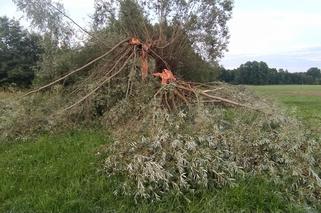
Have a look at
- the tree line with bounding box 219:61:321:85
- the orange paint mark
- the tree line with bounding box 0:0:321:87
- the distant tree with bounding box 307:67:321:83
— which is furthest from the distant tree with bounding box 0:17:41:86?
the distant tree with bounding box 307:67:321:83

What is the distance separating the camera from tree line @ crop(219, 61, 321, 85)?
40406mm

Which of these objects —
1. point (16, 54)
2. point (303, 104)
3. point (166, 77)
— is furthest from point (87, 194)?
point (16, 54)

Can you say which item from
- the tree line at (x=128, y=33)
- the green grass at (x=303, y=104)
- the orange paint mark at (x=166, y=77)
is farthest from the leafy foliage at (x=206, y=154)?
the tree line at (x=128, y=33)

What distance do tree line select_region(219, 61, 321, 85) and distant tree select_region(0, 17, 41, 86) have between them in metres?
13.1

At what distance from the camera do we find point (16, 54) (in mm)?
25984

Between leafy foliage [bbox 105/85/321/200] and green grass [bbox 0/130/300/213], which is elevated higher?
leafy foliage [bbox 105/85/321/200]

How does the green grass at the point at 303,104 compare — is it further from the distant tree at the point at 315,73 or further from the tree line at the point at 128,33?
the distant tree at the point at 315,73

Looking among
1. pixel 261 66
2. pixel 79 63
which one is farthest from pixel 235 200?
pixel 261 66

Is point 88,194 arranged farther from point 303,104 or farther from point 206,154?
point 303,104

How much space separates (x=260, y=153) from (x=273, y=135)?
1.61ft

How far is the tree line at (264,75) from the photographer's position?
4041cm

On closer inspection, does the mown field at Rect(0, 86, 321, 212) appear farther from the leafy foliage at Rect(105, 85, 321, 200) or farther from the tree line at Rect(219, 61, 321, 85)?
the tree line at Rect(219, 61, 321, 85)

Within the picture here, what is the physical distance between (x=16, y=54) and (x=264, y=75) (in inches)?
1238

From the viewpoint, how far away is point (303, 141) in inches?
A: 233
